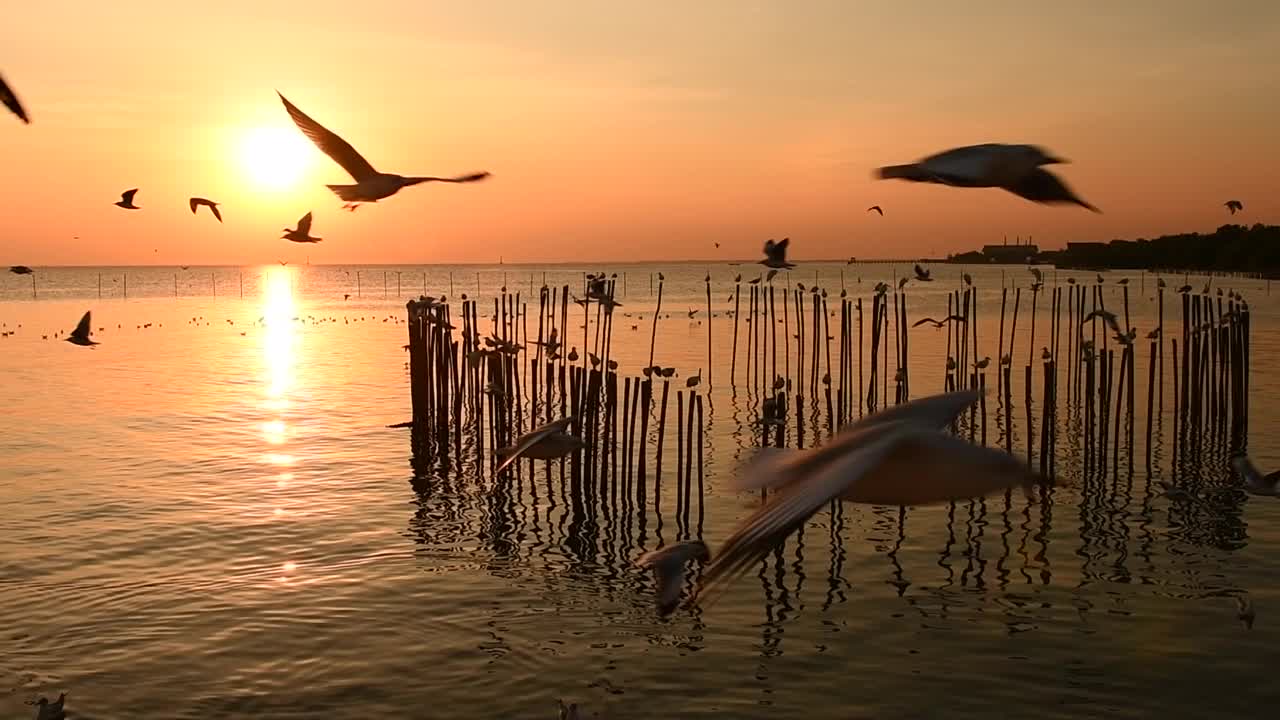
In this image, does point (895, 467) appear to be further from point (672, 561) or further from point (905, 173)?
point (672, 561)

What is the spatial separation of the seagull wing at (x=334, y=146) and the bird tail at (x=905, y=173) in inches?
147

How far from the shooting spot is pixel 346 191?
7.13 m

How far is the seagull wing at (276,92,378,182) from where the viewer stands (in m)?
7.27

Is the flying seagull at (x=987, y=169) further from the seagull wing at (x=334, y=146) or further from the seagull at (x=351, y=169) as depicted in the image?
the seagull wing at (x=334, y=146)

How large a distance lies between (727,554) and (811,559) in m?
10.2

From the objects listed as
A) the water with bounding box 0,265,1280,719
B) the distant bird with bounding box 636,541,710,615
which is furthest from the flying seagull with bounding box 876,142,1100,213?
the distant bird with bounding box 636,541,710,615

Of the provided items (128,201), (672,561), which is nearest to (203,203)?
(128,201)

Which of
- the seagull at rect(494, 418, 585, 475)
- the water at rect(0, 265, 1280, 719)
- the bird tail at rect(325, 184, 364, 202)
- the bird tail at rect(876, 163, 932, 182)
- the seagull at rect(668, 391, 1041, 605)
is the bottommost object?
the water at rect(0, 265, 1280, 719)

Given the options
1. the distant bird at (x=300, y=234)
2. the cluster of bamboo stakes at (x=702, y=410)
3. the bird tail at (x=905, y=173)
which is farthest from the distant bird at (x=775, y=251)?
the bird tail at (x=905, y=173)

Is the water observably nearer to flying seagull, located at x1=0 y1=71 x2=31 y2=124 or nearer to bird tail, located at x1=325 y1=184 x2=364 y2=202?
bird tail, located at x1=325 y1=184 x2=364 y2=202

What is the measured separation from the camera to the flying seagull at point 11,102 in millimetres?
4297

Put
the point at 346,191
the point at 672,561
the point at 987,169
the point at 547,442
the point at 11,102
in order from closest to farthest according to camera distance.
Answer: the point at 11,102 → the point at 987,169 → the point at 346,191 → the point at 672,561 → the point at 547,442

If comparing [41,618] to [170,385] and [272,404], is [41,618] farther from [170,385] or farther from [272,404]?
[170,385]

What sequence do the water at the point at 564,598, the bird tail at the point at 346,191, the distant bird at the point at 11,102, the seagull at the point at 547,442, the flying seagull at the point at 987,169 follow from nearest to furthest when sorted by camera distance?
the distant bird at the point at 11,102 → the flying seagull at the point at 987,169 → the bird tail at the point at 346,191 → the water at the point at 564,598 → the seagull at the point at 547,442
